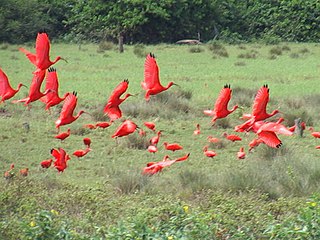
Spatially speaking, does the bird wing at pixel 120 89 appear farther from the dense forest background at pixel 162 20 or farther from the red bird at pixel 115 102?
the dense forest background at pixel 162 20

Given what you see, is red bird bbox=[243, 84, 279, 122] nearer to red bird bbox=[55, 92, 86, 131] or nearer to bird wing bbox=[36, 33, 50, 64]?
red bird bbox=[55, 92, 86, 131]

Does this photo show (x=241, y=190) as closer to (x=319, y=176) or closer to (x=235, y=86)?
(x=319, y=176)

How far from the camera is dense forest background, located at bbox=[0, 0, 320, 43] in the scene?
34.8 metres

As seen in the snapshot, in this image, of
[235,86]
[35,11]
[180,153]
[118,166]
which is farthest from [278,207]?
[35,11]

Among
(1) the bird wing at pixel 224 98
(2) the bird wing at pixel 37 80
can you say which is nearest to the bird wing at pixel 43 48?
(2) the bird wing at pixel 37 80

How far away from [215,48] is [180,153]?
661 inches

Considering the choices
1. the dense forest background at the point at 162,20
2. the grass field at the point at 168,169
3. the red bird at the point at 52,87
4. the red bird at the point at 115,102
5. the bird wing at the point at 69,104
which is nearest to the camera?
the grass field at the point at 168,169

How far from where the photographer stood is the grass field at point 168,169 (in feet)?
22.2

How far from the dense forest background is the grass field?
1026 cm

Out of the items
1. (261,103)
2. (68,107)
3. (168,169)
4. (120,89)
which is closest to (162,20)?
(168,169)

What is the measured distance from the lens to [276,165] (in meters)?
10.9

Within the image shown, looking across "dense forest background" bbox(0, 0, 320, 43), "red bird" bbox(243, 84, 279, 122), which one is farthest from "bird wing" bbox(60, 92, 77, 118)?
"dense forest background" bbox(0, 0, 320, 43)

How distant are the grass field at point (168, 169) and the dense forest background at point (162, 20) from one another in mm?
10256

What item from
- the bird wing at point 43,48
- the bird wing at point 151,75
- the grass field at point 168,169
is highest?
the bird wing at point 43,48
